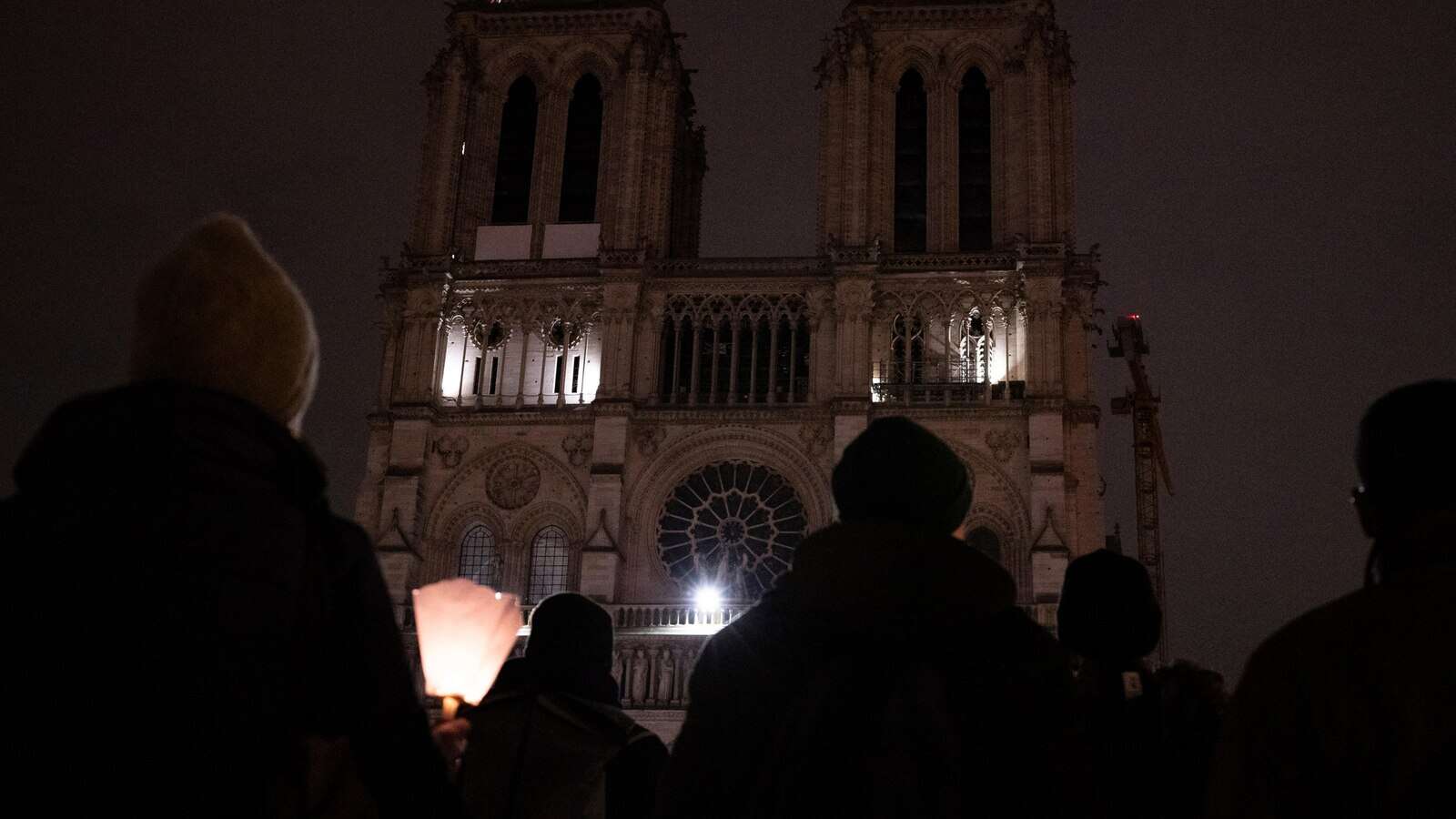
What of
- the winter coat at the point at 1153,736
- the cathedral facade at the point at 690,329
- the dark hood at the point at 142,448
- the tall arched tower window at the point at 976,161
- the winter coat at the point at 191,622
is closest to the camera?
the winter coat at the point at 191,622

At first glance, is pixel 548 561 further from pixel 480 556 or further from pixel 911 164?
pixel 911 164

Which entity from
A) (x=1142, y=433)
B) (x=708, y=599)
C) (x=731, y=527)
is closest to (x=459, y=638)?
(x=708, y=599)

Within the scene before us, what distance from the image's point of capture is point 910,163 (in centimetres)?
3638

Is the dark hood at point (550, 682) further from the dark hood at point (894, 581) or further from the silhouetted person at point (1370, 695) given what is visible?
the silhouetted person at point (1370, 695)

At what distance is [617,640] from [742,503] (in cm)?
459

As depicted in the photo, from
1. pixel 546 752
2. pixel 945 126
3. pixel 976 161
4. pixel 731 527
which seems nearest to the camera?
pixel 546 752

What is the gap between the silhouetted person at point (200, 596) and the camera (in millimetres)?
2354

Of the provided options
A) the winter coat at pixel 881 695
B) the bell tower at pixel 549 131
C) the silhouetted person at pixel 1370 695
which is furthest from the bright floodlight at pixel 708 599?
the silhouetted person at pixel 1370 695

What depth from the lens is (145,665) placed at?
2.36m

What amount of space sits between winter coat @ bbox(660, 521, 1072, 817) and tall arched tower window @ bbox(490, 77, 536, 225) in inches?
1351

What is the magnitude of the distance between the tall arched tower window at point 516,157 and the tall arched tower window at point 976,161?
11.3m

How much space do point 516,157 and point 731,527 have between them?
1222cm

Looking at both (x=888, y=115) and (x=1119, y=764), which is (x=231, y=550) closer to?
(x=1119, y=764)

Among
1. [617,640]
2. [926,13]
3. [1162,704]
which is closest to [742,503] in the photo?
[617,640]
